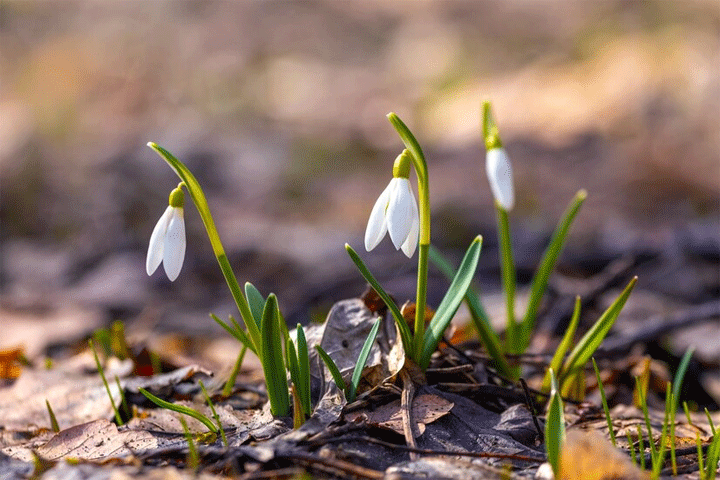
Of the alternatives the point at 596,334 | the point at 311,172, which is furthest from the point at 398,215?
the point at 311,172

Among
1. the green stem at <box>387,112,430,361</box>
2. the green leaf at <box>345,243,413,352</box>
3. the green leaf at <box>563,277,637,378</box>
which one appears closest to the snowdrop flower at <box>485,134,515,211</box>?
the green stem at <box>387,112,430,361</box>

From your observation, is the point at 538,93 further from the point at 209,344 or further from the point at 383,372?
the point at 383,372

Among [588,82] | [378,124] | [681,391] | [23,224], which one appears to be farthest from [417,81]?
[681,391]

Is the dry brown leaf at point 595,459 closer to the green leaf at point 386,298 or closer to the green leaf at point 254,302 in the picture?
the green leaf at point 386,298

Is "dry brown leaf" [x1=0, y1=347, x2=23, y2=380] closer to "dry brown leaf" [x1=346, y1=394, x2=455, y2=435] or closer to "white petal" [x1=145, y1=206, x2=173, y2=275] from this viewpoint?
"white petal" [x1=145, y1=206, x2=173, y2=275]

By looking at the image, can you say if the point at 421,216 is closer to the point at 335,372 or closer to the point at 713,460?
the point at 335,372

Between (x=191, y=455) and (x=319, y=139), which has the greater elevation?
(x=319, y=139)

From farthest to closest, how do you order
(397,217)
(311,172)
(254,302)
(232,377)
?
1. (311,172)
2. (232,377)
3. (254,302)
4. (397,217)
